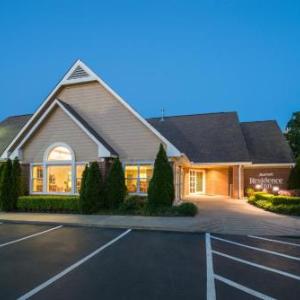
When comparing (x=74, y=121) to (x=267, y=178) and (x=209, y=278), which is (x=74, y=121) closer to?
(x=209, y=278)

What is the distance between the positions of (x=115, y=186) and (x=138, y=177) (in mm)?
1716

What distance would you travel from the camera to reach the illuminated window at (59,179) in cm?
1827

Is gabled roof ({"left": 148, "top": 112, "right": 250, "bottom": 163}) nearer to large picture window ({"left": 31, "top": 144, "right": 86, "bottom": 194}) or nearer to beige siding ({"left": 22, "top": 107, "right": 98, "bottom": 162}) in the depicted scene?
beige siding ({"left": 22, "top": 107, "right": 98, "bottom": 162})

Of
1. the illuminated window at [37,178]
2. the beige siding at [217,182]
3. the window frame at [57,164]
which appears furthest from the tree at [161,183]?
the beige siding at [217,182]

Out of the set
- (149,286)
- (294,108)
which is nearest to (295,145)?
(149,286)

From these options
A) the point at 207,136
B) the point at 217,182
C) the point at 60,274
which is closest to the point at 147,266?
the point at 60,274

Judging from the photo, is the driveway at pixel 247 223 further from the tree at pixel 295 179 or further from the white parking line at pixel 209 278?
the tree at pixel 295 179

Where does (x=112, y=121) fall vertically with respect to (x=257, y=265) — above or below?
above

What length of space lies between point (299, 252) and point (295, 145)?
3265cm

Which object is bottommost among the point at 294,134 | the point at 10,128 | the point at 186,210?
the point at 186,210

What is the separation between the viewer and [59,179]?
18500 millimetres

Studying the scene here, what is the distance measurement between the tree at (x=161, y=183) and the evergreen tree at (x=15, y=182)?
7.65 metres

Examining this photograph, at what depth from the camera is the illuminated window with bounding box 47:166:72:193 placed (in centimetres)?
1827

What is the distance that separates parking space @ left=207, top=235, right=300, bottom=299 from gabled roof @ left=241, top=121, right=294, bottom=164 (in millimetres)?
15119
